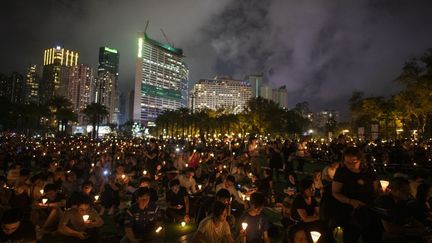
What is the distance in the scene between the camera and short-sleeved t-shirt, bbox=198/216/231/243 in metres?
5.05

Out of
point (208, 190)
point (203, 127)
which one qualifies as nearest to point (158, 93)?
point (203, 127)

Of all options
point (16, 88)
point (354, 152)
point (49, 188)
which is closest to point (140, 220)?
point (49, 188)

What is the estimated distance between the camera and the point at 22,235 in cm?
490

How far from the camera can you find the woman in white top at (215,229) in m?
5.04

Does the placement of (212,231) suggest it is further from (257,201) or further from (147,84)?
(147,84)

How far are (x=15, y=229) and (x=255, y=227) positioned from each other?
12.2ft

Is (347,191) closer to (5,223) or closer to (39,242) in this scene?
(5,223)

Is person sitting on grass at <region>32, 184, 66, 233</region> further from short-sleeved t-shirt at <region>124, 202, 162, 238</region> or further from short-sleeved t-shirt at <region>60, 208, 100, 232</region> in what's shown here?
short-sleeved t-shirt at <region>124, 202, 162, 238</region>

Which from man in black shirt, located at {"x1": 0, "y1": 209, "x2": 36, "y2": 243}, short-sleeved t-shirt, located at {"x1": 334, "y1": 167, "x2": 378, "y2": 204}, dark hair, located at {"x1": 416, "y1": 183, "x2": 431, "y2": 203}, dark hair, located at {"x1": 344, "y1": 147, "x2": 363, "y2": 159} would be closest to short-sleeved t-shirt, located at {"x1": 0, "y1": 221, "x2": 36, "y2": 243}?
man in black shirt, located at {"x1": 0, "y1": 209, "x2": 36, "y2": 243}

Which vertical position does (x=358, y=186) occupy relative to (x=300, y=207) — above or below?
above

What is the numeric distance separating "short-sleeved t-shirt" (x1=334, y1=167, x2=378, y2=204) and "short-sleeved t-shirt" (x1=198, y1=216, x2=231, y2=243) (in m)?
1.95

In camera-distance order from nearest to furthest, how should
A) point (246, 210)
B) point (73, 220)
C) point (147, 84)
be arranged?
point (246, 210)
point (73, 220)
point (147, 84)

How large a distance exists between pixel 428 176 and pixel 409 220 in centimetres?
1272

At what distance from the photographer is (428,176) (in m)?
16.1
